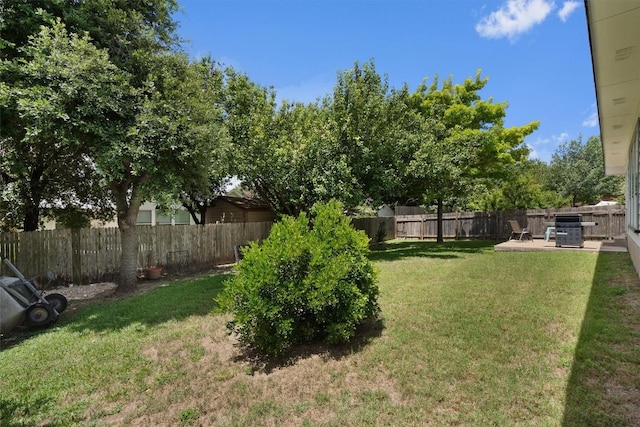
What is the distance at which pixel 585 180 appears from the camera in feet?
99.5

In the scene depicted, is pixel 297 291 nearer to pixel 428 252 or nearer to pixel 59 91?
pixel 59 91

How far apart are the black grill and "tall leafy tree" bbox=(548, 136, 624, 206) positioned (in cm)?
2285

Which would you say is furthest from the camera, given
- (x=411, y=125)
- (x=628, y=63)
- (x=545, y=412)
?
(x=411, y=125)

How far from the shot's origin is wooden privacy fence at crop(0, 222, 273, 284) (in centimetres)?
814

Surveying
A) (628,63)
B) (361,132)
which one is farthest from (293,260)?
(361,132)

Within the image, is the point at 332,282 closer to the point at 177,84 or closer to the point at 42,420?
the point at 42,420

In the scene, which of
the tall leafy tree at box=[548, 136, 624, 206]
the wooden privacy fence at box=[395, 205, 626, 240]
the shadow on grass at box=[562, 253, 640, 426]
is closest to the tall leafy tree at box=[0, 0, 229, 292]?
the shadow on grass at box=[562, 253, 640, 426]

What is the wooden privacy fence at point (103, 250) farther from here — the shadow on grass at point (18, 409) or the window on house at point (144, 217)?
the window on house at point (144, 217)

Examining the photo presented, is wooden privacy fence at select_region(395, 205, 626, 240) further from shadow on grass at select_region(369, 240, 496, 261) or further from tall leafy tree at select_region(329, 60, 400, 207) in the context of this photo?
tall leafy tree at select_region(329, 60, 400, 207)

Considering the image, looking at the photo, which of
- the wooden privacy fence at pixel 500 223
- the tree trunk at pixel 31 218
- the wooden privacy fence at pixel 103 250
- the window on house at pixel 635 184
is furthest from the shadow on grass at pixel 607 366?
the tree trunk at pixel 31 218

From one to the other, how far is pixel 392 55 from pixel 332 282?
10.3m

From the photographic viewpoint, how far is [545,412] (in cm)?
248

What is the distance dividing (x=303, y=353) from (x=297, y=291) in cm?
78

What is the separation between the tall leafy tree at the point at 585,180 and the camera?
30.4 metres
